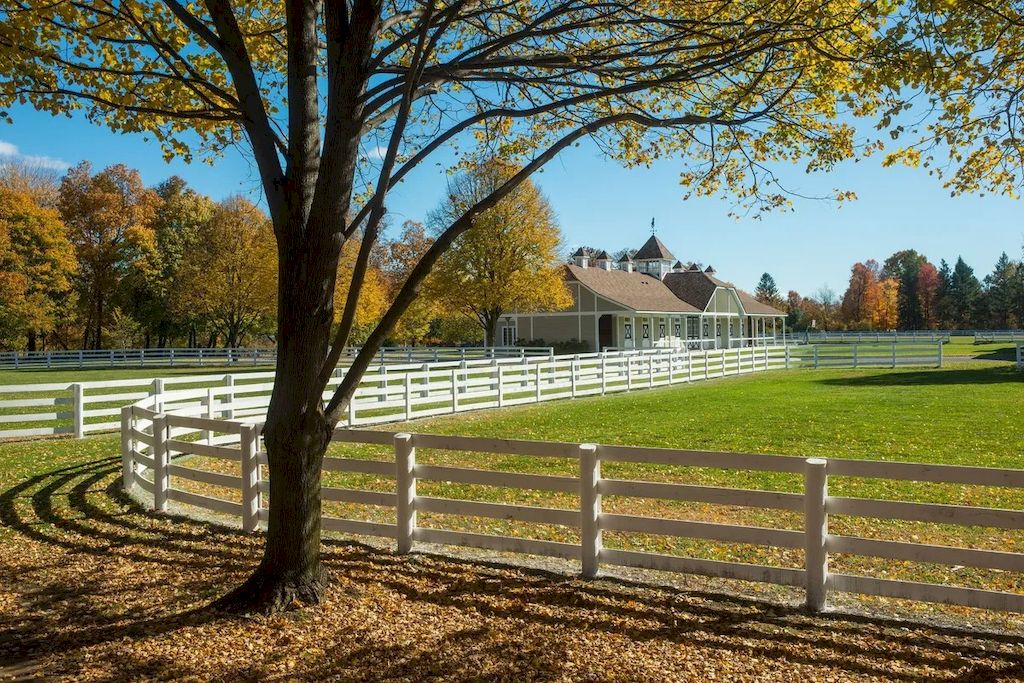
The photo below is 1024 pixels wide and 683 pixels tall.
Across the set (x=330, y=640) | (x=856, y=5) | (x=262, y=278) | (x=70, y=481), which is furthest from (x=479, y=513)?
(x=262, y=278)

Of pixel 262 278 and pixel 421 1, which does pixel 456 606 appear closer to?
pixel 421 1

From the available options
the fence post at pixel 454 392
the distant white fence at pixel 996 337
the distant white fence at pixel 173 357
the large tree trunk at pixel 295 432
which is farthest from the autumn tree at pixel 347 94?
the distant white fence at pixel 996 337

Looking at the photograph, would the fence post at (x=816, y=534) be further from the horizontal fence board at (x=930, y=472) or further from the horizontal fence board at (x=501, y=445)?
the horizontal fence board at (x=501, y=445)

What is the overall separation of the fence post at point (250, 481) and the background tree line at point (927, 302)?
99633 millimetres

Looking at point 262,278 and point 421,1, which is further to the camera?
point 262,278

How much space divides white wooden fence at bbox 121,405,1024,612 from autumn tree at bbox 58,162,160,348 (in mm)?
52174

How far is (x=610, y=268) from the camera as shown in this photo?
56.2 meters

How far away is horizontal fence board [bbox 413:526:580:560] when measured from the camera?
6.41 m

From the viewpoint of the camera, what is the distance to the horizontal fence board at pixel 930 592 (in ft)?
15.9

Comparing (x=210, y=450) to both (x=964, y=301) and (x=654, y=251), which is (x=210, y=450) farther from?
(x=964, y=301)

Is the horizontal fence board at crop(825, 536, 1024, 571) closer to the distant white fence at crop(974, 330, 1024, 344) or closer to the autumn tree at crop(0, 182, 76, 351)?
the autumn tree at crop(0, 182, 76, 351)

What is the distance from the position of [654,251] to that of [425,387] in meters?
43.9

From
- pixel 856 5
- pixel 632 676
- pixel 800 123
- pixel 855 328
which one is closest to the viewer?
pixel 632 676

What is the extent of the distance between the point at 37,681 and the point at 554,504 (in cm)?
558
